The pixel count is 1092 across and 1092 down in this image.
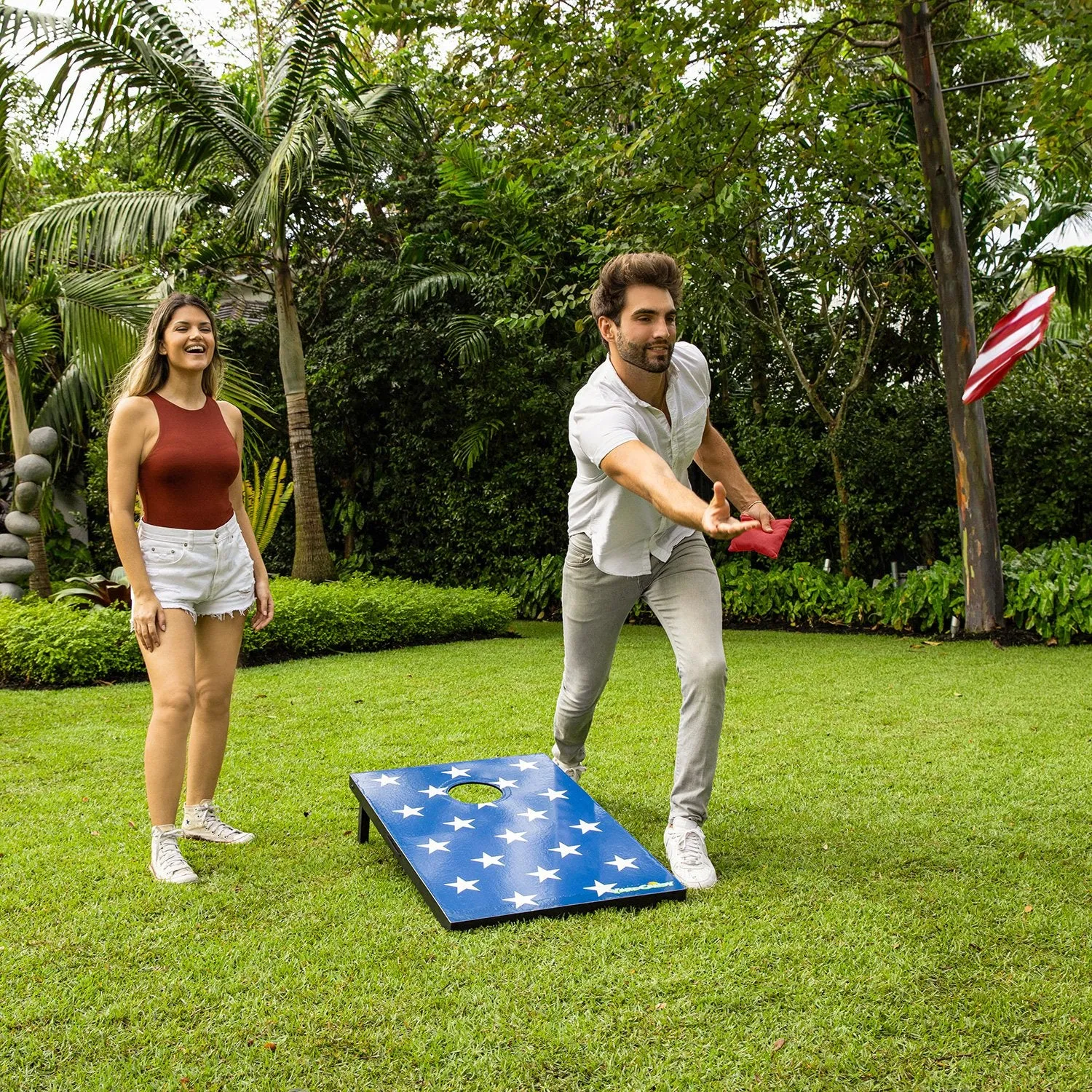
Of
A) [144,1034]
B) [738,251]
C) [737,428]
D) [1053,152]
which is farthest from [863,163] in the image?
[144,1034]

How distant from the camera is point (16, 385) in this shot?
9156 mm

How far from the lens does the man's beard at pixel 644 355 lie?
3443mm

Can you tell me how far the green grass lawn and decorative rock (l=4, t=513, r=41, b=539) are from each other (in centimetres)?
427

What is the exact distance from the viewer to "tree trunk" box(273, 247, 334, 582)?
10.6 meters

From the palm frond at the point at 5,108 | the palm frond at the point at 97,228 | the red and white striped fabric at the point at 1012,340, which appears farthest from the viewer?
the palm frond at the point at 97,228

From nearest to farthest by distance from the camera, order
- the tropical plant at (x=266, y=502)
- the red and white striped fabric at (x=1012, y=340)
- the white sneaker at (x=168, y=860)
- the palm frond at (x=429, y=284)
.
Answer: the white sneaker at (x=168, y=860) → the red and white striped fabric at (x=1012, y=340) → the tropical plant at (x=266, y=502) → the palm frond at (x=429, y=284)

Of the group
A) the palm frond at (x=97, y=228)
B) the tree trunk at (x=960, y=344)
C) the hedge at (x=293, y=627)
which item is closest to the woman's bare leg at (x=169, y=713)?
the hedge at (x=293, y=627)

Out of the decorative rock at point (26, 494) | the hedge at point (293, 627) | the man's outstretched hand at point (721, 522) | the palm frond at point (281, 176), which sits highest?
the palm frond at point (281, 176)

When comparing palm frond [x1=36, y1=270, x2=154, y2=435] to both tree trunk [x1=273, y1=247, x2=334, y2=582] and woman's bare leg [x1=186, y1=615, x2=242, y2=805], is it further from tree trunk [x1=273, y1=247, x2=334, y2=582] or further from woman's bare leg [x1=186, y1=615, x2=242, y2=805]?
woman's bare leg [x1=186, y1=615, x2=242, y2=805]

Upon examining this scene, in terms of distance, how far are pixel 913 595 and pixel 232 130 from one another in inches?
314

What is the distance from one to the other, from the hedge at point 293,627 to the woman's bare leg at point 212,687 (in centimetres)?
442

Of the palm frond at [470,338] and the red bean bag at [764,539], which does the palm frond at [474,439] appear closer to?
the palm frond at [470,338]

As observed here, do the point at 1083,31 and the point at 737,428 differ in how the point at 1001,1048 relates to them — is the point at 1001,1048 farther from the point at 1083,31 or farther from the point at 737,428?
the point at 737,428

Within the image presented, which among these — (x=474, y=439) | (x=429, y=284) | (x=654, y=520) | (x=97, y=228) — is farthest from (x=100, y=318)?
(x=654, y=520)
